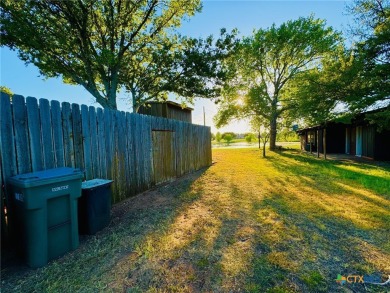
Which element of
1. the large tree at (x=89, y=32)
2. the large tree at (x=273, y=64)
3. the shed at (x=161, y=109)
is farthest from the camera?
the large tree at (x=273, y=64)

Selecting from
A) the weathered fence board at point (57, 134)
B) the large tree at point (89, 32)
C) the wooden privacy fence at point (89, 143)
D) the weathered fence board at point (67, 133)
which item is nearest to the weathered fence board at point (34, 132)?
the wooden privacy fence at point (89, 143)

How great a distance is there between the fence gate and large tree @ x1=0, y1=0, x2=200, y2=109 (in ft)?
12.8

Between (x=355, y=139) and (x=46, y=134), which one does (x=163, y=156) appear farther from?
(x=355, y=139)

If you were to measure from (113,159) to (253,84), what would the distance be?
19.3 metres

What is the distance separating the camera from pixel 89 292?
1.93 m

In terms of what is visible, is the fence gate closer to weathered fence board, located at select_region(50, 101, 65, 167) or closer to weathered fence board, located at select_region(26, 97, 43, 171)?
weathered fence board, located at select_region(50, 101, 65, 167)

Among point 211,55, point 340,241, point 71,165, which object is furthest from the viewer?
point 211,55

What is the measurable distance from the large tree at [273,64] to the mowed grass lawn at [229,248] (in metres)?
13.9

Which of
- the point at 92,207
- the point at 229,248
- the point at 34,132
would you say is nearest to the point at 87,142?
the point at 34,132

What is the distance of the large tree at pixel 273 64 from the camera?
17594 millimetres

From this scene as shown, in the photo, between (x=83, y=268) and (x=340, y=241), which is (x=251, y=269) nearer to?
(x=340, y=241)

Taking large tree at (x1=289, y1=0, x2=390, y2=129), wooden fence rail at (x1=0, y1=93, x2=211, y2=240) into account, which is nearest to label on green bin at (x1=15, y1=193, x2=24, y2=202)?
wooden fence rail at (x1=0, y1=93, x2=211, y2=240)

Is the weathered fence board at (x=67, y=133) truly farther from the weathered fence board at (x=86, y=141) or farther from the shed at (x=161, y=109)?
the shed at (x=161, y=109)

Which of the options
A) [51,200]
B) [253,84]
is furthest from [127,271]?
[253,84]
